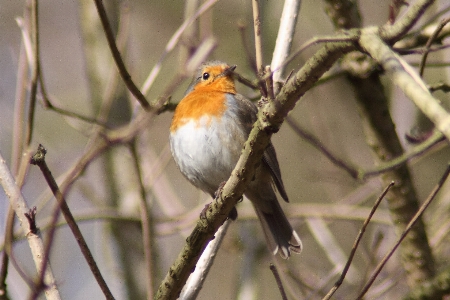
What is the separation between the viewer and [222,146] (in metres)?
4.02

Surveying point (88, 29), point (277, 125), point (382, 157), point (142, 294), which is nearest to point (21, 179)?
point (277, 125)

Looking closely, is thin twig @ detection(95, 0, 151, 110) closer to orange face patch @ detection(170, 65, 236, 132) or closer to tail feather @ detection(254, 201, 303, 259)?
orange face patch @ detection(170, 65, 236, 132)

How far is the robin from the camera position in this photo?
4.03 metres

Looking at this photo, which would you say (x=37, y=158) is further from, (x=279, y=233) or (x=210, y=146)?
(x=279, y=233)

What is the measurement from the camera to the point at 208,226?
3051 mm

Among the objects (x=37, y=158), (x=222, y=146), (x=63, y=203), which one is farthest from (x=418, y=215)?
(x=222, y=146)

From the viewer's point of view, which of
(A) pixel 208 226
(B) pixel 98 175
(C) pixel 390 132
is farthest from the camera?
(B) pixel 98 175

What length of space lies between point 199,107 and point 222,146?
14.7 inches

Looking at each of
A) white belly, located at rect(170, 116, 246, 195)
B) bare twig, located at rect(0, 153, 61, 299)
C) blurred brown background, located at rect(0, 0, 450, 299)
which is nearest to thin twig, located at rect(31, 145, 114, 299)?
bare twig, located at rect(0, 153, 61, 299)

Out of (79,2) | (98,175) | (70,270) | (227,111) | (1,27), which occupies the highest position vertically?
(1,27)

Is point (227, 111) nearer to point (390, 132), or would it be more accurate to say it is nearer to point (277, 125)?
point (390, 132)

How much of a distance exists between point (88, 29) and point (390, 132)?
3.44 metres

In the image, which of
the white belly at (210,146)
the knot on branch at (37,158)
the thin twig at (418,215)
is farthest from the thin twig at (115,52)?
the thin twig at (418,215)

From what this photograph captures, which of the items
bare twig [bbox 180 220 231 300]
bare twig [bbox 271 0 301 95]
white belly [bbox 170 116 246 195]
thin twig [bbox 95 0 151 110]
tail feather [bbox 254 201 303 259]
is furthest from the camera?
tail feather [bbox 254 201 303 259]
